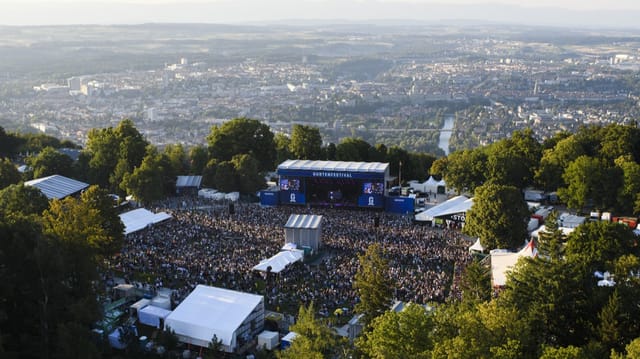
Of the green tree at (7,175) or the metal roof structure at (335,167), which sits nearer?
the metal roof structure at (335,167)

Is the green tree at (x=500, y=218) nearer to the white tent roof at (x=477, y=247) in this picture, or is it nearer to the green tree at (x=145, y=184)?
the white tent roof at (x=477, y=247)

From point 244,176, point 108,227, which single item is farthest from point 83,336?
point 244,176

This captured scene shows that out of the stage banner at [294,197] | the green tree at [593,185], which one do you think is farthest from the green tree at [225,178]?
the green tree at [593,185]

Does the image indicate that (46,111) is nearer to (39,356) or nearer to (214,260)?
(214,260)

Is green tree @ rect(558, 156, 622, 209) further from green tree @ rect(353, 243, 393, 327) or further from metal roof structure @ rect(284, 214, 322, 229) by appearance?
green tree @ rect(353, 243, 393, 327)

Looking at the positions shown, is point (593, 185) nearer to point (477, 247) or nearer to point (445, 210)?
point (445, 210)

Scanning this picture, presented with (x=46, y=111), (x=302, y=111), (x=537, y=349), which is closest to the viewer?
(x=537, y=349)

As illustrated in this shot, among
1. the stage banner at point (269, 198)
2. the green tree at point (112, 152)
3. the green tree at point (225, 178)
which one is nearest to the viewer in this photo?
the stage banner at point (269, 198)
